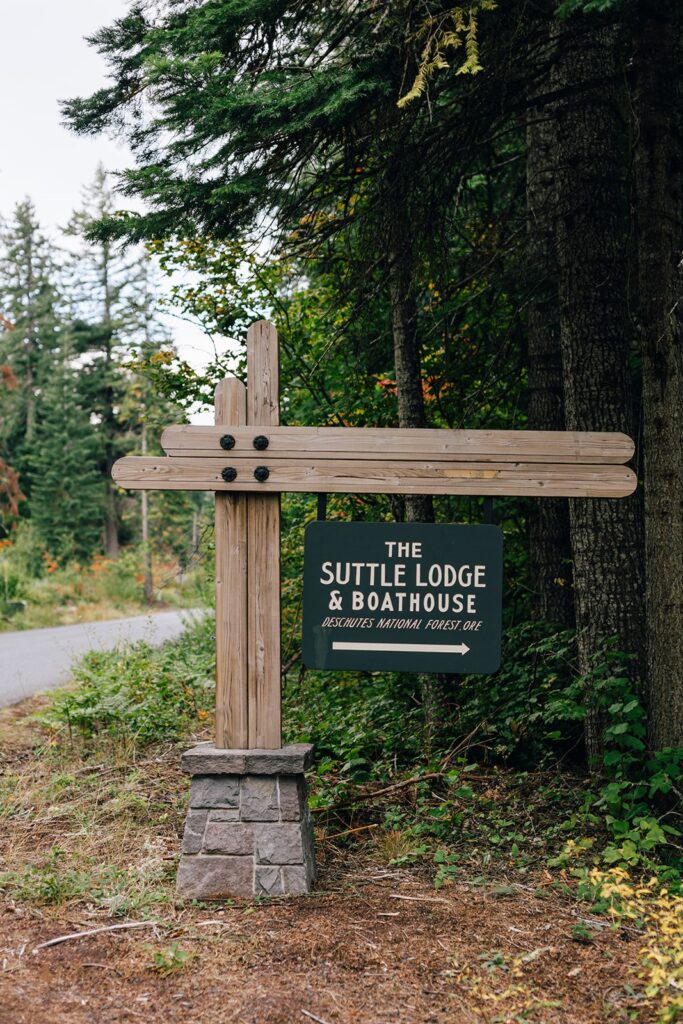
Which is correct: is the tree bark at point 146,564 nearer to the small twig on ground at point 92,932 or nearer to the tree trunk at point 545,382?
the tree trunk at point 545,382

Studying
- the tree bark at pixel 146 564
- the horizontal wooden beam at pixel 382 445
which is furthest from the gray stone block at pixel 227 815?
the tree bark at pixel 146 564

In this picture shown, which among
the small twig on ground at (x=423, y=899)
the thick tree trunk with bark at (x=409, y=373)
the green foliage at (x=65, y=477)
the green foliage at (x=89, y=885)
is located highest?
the green foliage at (x=65, y=477)

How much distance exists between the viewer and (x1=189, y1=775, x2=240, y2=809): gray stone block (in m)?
4.40

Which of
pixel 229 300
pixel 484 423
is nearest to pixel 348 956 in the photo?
pixel 484 423

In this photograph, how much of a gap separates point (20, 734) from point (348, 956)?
4.99 m

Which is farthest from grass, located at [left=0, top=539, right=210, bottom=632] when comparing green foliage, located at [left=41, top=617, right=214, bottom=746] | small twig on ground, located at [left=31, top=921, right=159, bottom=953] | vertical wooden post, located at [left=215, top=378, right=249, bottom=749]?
small twig on ground, located at [left=31, top=921, right=159, bottom=953]

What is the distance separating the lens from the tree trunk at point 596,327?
17.5 ft

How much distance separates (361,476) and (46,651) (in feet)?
36.2

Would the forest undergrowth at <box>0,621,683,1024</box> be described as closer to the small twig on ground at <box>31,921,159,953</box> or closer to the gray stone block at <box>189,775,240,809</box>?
the small twig on ground at <box>31,921,159,953</box>

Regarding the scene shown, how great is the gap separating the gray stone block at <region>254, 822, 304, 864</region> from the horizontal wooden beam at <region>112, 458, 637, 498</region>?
1.70m

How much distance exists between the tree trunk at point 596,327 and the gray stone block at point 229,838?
2.25 metres

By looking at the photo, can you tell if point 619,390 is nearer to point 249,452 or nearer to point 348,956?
point 249,452

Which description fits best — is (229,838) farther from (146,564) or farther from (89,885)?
(146,564)

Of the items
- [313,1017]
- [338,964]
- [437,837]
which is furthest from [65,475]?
[313,1017]
